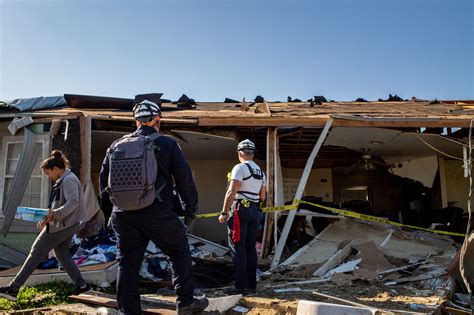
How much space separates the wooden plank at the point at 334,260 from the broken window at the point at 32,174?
15.9ft

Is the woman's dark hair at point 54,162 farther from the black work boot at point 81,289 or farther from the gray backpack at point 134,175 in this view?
the gray backpack at point 134,175

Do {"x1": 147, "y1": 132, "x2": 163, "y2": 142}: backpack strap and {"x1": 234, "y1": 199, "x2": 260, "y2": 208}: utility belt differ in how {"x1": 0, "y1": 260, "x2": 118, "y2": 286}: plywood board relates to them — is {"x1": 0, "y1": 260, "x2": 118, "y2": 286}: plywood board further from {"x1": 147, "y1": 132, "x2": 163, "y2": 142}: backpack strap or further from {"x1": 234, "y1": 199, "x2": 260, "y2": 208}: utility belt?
{"x1": 147, "y1": 132, "x2": 163, "y2": 142}: backpack strap

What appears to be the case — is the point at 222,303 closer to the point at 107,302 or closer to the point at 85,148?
the point at 107,302

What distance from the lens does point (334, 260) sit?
6453 millimetres

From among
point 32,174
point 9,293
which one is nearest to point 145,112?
point 9,293

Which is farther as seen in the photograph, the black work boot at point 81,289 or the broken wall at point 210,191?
the broken wall at point 210,191

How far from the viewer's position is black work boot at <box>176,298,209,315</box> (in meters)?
3.52

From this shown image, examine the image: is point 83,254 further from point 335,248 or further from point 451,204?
point 451,204

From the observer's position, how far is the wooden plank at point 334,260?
241 inches

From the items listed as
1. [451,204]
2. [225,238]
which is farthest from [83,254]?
[451,204]

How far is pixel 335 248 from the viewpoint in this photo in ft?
24.4

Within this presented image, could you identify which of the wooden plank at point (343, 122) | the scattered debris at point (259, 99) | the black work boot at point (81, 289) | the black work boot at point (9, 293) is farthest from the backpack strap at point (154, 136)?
the scattered debris at point (259, 99)

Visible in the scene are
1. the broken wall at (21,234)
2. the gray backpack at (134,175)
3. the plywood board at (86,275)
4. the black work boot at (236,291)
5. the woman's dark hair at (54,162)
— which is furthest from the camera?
the broken wall at (21,234)

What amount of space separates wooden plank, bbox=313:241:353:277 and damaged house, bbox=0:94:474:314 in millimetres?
913
